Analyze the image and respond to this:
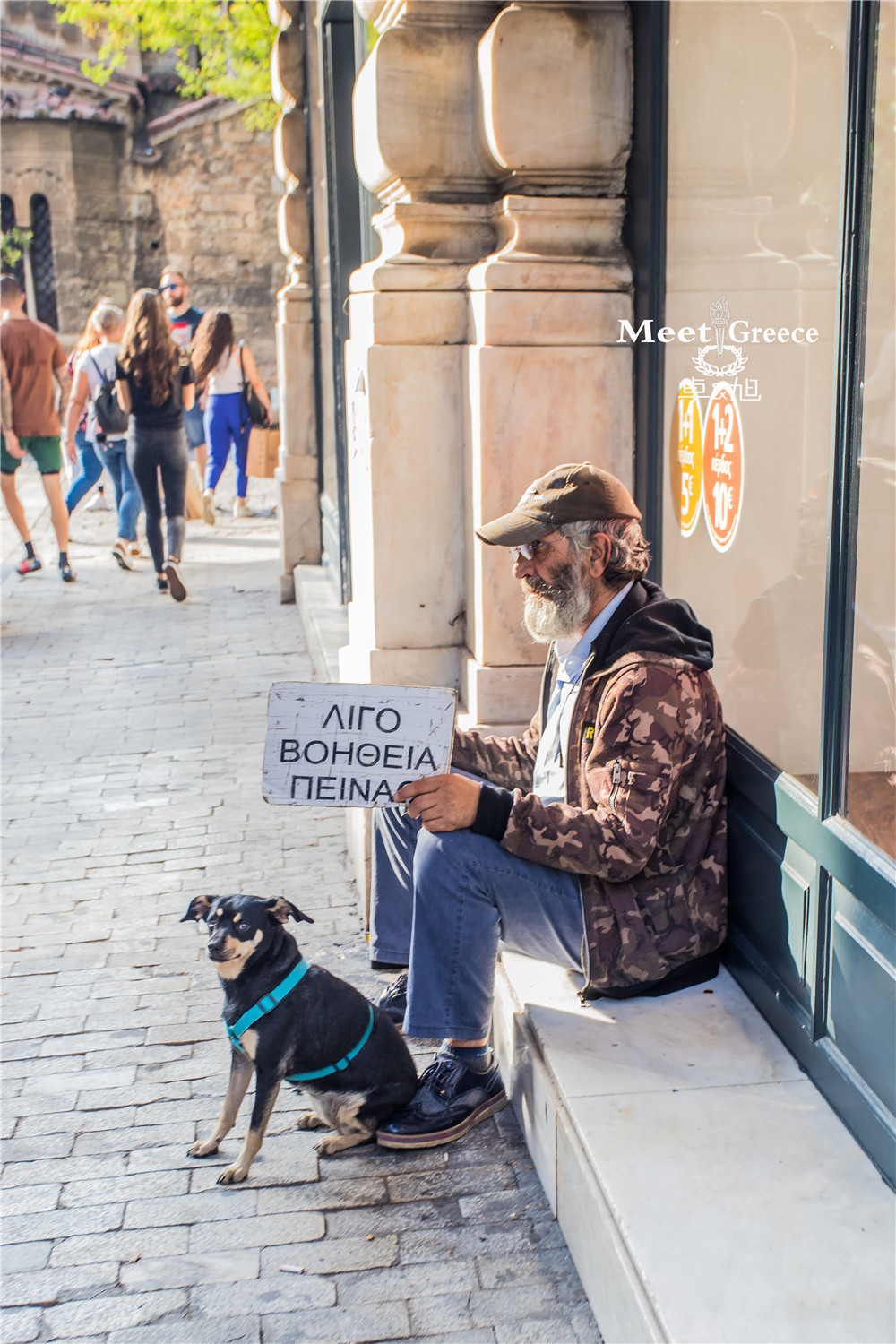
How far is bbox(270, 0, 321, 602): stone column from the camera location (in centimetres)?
913

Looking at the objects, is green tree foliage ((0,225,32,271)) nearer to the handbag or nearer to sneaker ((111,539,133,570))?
the handbag

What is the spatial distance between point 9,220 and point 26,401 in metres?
25.4

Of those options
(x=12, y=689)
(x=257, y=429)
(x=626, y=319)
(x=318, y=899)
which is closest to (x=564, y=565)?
(x=626, y=319)

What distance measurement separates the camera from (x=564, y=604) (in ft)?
10.2

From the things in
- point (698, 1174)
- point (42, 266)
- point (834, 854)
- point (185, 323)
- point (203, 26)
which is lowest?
point (698, 1174)

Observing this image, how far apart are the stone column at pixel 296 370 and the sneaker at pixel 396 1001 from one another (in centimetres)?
596

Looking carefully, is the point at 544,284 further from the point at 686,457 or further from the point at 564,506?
the point at 564,506

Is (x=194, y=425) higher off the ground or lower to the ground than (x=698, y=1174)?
higher

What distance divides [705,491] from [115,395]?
6764 mm

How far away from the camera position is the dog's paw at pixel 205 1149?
10.2 feet

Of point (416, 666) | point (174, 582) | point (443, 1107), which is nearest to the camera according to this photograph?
point (443, 1107)

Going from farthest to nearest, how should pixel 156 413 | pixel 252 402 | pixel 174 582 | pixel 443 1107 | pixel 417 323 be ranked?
pixel 252 402 < pixel 174 582 < pixel 156 413 < pixel 417 323 < pixel 443 1107

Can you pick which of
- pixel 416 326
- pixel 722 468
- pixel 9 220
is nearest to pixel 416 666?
pixel 416 326

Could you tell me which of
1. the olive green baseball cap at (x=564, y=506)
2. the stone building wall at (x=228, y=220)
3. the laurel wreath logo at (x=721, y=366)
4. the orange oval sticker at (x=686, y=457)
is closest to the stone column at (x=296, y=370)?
the orange oval sticker at (x=686, y=457)
